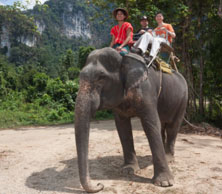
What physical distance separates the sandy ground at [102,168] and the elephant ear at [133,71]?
4.60 ft

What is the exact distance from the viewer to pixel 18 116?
36.9ft

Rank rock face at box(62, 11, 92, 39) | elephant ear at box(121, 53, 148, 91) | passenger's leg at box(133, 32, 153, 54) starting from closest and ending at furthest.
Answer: elephant ear at box(121, 53, 148, 91)
passenger's leg at box(133, 32, 153, 54)
rock face at box(62, 11, 92, 39)

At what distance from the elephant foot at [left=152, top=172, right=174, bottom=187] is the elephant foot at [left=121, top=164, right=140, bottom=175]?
52cm

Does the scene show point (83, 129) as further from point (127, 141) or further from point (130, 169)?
point (130, 169)

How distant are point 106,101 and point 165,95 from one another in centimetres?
112

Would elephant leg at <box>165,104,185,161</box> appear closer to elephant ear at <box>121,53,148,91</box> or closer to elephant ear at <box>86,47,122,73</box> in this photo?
elephant ear at <box>121,53,148,91</box>

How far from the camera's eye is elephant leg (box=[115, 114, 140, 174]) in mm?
3881

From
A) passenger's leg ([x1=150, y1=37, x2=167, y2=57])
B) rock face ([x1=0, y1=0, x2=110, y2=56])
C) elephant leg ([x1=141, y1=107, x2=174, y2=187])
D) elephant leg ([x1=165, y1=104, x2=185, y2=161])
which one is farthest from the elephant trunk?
rock face ([x1=0, y1=0, x2=110, y2=56])

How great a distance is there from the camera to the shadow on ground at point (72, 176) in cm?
338

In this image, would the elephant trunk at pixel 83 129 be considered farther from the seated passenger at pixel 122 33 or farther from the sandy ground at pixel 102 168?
the seated passenger at pixel 122 33

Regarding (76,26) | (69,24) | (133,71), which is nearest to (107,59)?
(133,71)

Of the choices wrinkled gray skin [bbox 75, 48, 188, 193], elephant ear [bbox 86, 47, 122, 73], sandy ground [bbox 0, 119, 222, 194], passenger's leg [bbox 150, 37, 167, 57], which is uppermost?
passenger's leg [bbox 150, 37, 167, 57]

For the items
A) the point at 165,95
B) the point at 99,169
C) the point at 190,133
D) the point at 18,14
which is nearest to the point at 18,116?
the point at 18,14

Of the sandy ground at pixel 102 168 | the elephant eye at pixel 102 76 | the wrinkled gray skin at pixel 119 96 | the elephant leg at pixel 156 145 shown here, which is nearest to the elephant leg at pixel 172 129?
the sandy ground at pixel 102 168
